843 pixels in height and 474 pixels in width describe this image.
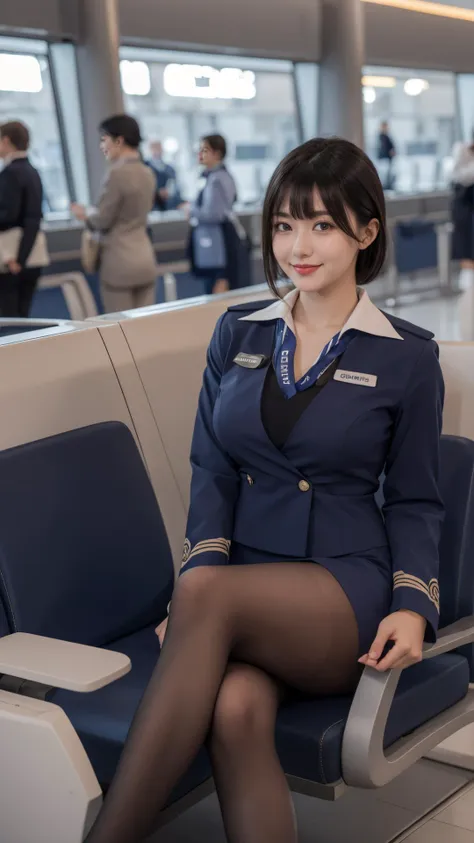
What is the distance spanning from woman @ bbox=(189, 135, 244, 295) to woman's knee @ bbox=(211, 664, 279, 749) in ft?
18.6

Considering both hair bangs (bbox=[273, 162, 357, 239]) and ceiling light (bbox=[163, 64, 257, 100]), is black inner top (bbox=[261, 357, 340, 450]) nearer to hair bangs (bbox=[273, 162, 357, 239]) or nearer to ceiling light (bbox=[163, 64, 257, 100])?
hair bangs (bbox=[273, 162, 357, 239])

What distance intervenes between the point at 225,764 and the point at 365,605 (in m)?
0.36

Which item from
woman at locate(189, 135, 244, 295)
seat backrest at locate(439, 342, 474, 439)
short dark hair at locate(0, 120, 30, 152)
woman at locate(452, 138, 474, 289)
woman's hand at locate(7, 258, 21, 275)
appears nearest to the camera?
seat backrest at locate(439, 342, 474, 439)

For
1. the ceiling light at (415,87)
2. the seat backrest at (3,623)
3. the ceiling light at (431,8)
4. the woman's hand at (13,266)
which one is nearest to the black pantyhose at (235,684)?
the seat backrest at (3,623)

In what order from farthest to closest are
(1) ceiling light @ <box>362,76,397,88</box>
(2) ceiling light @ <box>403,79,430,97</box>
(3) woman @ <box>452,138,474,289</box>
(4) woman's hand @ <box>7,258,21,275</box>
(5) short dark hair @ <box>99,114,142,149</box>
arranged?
(2) ceiling light @ <box>403,79,430,97</box>, (1) ceiling light @ <box>362,76,397,88</box>, (3) woman @ <box>452,138,474,289</box>, (4) woman's hand @ <box>7,258,21,275</box>, (5) short dark hair @ <box>99,114,142,149</box>

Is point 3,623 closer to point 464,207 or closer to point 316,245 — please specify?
point 316,245

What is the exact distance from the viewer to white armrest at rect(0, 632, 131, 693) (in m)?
1.57

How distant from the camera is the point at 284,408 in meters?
1.90

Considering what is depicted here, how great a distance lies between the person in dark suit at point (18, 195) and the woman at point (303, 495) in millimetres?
4327

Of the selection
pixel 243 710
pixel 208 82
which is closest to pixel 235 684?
pixel 243 710

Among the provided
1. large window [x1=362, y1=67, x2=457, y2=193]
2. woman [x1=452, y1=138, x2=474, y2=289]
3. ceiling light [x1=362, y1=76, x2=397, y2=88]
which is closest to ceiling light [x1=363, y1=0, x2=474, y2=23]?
large window [x1=362, y1=67, x2=457, y2=193]

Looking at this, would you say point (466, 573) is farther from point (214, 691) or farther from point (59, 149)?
point (59, 149)

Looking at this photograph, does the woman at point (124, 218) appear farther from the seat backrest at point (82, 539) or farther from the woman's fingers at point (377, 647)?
the woman's fingers at point (377, 647)

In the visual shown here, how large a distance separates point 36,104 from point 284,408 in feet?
27.2
